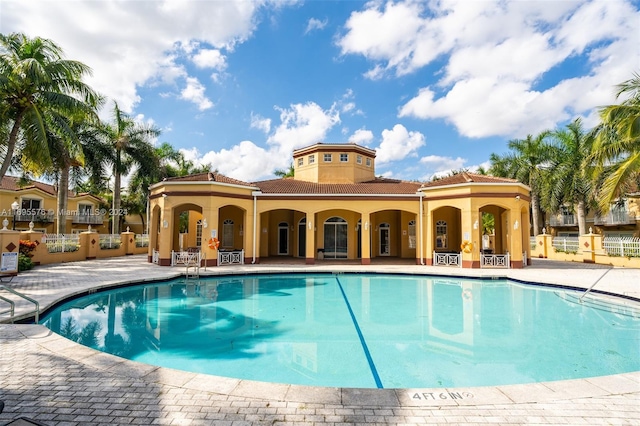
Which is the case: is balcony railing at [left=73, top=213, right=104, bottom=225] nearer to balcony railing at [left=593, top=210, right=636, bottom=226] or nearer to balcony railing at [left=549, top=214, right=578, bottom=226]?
balcony railing at [left=549, top=214, right=578, bottom=226]

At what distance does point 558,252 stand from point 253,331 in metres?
22.9

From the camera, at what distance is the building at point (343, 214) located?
1756 centimetres

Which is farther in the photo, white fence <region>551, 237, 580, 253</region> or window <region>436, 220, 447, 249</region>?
window <region>436, 220, 447, 249</region>

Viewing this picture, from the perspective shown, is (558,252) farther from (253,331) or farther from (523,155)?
(253,331)

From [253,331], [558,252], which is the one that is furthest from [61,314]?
[558,252]

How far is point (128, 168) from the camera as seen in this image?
2472 cm

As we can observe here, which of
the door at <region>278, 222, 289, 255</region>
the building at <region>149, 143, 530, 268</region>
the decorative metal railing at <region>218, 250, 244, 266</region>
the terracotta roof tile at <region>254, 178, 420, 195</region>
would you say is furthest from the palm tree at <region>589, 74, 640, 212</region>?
the decorative metal railing at <region>218, 250, 244, 266</region>

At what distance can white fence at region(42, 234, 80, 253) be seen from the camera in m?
18.2

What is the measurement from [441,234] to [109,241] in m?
22.8

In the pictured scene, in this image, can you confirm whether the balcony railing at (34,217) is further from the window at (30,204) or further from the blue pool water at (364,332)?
the blue pool water at (364,332)

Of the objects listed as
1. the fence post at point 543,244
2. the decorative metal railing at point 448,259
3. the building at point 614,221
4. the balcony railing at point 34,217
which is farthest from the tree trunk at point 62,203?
the building at point 614,221

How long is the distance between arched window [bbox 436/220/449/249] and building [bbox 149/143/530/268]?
6cm

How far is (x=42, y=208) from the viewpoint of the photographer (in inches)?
1314

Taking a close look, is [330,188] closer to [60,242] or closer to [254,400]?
[60,242]
